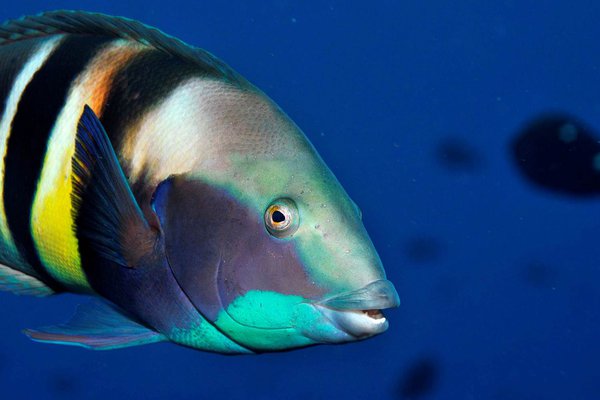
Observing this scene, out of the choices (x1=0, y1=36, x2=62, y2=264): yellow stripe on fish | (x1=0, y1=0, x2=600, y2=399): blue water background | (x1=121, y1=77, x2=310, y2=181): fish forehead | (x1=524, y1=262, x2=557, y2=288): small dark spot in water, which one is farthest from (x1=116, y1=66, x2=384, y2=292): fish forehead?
(x1=524, y1=262, x2=557, y2=288): small dark spot in water

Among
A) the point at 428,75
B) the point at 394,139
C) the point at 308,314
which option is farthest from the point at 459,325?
the point at 308,314

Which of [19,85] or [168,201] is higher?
[19,85]

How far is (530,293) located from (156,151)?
323 inches

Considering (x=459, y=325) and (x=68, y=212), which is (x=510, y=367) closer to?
(x=459, y=325)

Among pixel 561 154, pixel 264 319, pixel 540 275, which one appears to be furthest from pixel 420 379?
pixel 264 319

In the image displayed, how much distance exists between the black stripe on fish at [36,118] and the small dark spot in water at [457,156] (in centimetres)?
658

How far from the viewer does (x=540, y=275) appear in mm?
8102

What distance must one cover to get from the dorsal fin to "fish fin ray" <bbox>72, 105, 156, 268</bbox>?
0.26 m

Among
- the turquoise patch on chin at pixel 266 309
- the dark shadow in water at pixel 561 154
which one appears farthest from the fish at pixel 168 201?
the dark shadow in water at pixel 561 154

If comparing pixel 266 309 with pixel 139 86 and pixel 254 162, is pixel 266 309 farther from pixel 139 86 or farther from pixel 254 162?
pixel 139 86

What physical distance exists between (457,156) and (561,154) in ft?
5.74

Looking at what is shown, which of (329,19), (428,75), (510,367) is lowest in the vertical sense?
(510,367)

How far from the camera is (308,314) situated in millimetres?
1111

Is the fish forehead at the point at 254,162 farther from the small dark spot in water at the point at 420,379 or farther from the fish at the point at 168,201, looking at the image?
→ the small dark spot in water at the point at 420,379
